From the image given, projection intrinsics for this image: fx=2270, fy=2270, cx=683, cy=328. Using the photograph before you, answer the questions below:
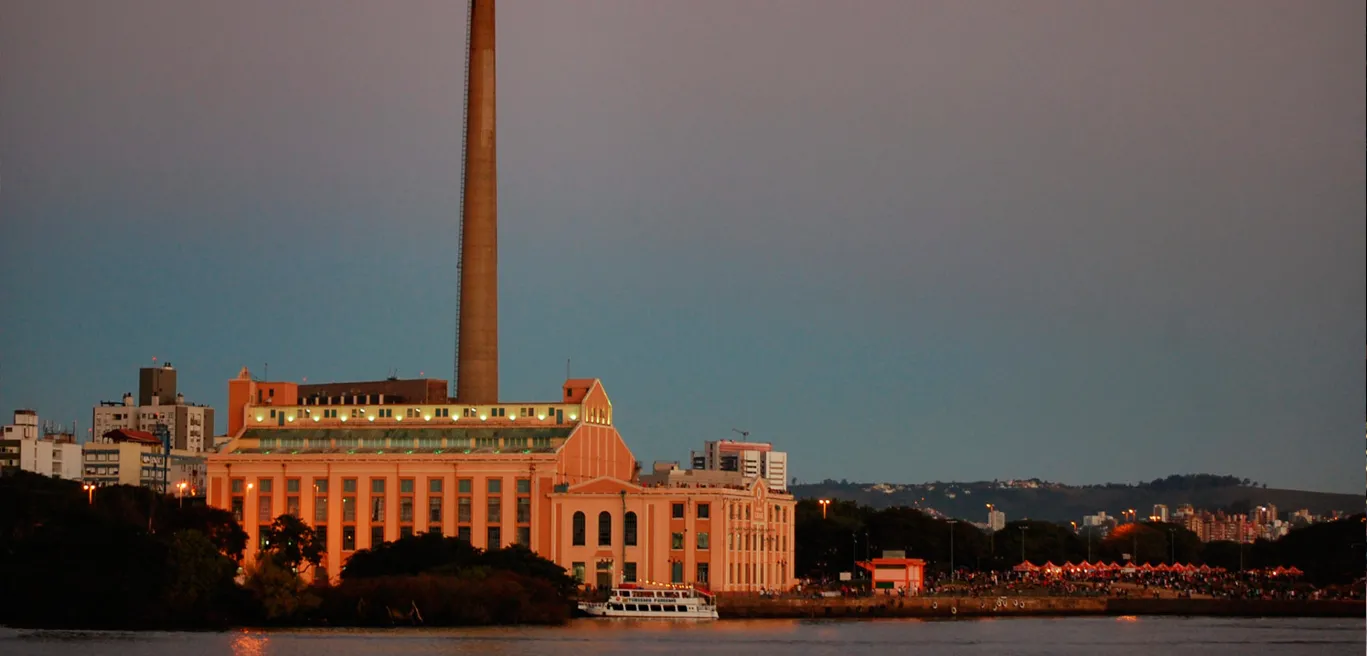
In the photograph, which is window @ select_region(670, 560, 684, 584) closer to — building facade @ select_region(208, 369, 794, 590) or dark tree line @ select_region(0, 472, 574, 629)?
building facade @ select_region(208, 369, 794, 590)

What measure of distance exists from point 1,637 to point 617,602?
55.1 meters

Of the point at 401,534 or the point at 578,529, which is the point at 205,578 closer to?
the point at 401,534

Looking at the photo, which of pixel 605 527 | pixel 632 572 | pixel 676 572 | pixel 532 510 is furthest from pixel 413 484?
pixel 676 572

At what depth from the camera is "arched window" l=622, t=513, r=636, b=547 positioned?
A: 18962cm

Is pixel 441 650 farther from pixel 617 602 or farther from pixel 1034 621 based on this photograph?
pixel 1034 621

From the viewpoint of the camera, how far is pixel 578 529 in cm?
19162

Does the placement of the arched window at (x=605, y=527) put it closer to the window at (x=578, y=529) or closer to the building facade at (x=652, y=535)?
the building facade at (x=652, y=535)

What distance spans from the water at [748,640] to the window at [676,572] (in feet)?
56.2

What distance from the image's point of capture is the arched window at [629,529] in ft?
622

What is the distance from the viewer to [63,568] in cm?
14138

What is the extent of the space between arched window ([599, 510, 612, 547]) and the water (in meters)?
23.0

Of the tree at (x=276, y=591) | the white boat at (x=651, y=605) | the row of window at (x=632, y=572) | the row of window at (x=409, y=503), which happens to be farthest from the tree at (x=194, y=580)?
the row of window at (x=409, y=503)

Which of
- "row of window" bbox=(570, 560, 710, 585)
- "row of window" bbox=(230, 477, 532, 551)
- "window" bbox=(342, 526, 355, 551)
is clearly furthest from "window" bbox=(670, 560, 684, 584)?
"window" bbox=(342, 526, 355, 551)

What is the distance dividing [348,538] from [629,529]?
2593 cm
